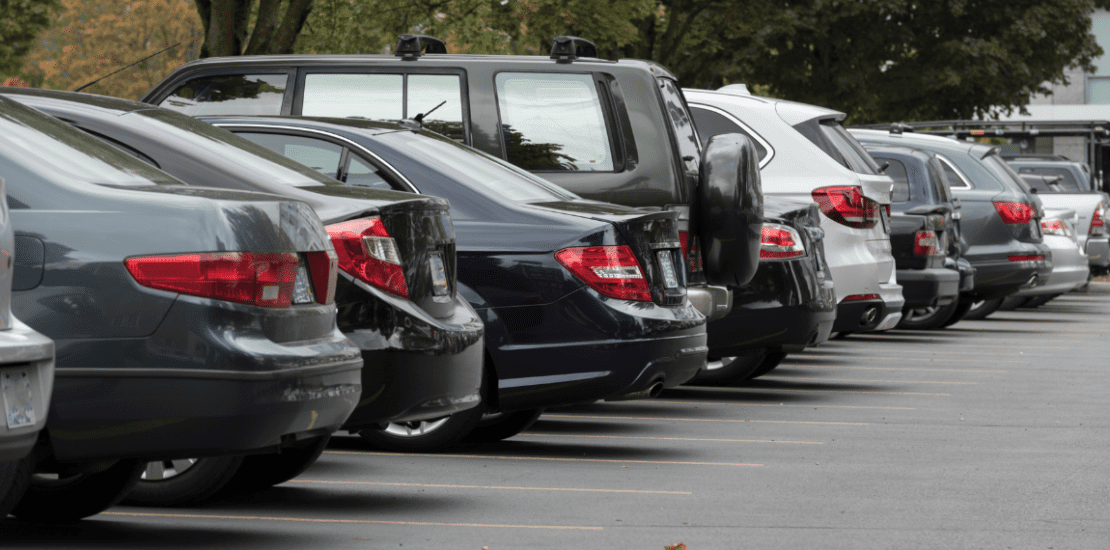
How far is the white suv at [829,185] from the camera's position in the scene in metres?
11.7

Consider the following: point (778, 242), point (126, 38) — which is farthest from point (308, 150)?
point (126, 38)

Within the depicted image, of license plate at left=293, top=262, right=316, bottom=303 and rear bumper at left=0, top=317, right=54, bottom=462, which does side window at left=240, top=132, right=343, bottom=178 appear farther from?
rear bumper at left=0, top=317, right=54, bottom=462

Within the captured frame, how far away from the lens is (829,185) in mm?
11742

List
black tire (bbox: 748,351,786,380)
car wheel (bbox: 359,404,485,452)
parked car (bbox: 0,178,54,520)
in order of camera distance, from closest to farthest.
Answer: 1. parked car (bbox: 0,178,54,520)
2. car wheel (bbox: 359,404,485,452)
3. black tire (bbox: 748,351,786,380)

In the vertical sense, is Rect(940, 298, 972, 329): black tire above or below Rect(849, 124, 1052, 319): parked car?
below

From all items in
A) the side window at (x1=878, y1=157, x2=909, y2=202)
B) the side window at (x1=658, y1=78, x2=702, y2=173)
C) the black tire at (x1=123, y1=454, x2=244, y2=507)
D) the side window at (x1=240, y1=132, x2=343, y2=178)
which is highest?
the side window at (x1=240, y1=132, x2=343, y2=178)

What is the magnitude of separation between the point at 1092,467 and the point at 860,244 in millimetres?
4187

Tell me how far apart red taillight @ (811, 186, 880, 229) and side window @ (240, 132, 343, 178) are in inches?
189

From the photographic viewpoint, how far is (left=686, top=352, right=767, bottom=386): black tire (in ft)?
37.4

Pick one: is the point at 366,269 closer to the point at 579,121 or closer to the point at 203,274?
the point at 203,274

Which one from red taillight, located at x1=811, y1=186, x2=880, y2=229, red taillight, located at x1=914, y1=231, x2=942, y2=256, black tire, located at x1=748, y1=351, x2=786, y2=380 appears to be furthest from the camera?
red taillight, located at x1=914, y1=231, x2=942, y2=256

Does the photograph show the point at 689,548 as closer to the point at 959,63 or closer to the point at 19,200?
the point at 19,200

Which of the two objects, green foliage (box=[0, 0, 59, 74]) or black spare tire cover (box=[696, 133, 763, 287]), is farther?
green foliage (box=[0, 0, 59, 74])

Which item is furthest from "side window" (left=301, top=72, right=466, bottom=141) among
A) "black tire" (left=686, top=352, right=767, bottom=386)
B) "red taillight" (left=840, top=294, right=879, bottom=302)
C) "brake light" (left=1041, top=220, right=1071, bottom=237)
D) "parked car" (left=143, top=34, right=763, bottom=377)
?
"brake light" (left=1041, top=220, right=1071, bottom=237)
